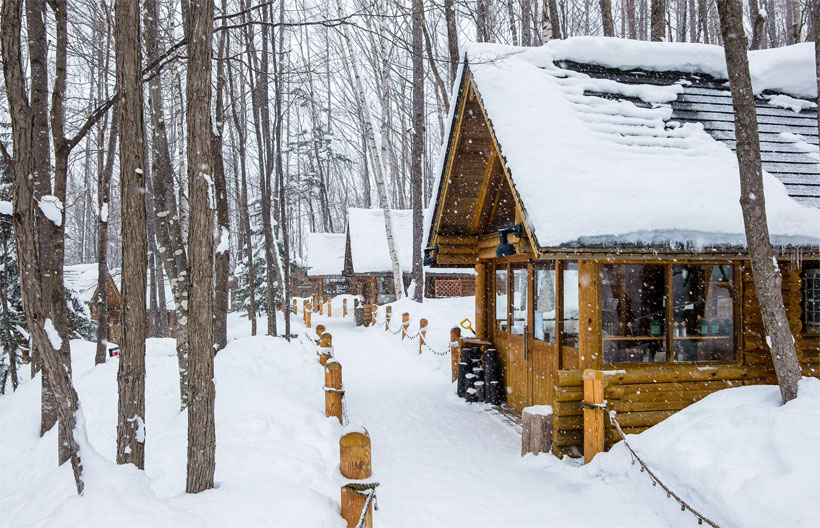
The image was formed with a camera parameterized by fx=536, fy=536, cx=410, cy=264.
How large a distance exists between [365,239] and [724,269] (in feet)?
75.3

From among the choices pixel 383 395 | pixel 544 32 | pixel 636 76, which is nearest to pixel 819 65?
pixel 636 76

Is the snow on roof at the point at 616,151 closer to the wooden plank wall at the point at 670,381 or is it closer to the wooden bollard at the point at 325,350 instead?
the wooden plank wall at the point at 670,381

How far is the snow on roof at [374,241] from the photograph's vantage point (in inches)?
1099

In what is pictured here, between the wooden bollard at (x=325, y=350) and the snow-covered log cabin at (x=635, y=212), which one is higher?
the snow-covered log cabin at (x=635, y=212)

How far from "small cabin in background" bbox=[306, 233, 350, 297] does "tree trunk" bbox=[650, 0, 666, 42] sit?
79.0 feet

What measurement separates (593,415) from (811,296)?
405 centimetres

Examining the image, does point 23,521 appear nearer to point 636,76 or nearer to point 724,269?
point 724,269

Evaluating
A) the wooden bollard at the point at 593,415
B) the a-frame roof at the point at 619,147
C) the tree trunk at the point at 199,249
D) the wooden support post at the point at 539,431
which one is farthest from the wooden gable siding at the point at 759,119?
the tree trunk at the point at 199,249

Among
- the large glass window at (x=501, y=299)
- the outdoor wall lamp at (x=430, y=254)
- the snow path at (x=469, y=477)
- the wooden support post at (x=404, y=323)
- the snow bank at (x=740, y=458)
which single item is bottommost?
the snow path at (x=469, y=477)

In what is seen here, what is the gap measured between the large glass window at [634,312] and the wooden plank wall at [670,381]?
0.27m

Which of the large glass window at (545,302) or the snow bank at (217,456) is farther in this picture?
the large glass window at (545,302)

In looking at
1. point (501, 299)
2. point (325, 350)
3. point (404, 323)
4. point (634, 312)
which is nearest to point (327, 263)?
point (404, 323)

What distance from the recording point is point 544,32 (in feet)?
47.5

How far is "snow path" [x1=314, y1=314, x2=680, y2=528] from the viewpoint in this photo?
5293 mm
